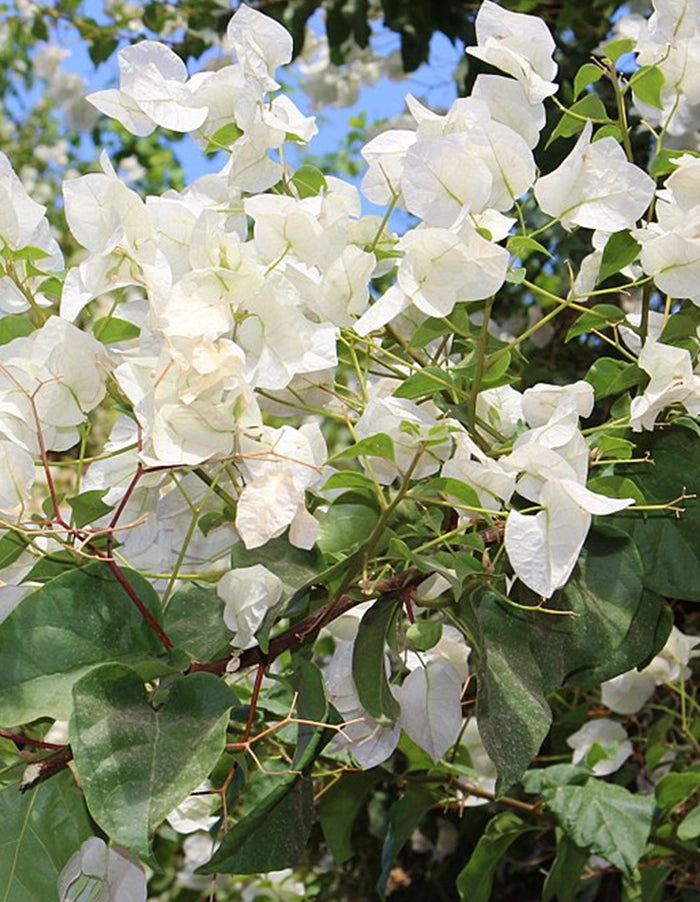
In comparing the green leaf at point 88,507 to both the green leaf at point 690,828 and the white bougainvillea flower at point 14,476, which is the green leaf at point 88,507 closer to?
the white bougainvillea flower at point 14,476

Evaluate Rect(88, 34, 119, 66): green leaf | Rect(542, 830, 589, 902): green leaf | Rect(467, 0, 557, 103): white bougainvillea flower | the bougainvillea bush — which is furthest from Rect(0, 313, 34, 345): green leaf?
Rect(88, 34, 119, 66): green leaf

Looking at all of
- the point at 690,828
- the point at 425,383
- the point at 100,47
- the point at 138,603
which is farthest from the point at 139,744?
the point at 100,47

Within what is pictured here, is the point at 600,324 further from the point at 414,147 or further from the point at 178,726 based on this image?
the point at 178,726

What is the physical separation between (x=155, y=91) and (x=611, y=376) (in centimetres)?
22

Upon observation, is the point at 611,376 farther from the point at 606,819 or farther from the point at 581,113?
the point at 606,819

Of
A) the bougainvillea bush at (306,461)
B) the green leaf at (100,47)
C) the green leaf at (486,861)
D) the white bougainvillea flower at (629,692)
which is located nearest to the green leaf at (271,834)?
the bougainvillea bush at (306,461)

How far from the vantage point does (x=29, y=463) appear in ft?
1.53

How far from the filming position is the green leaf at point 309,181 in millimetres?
553

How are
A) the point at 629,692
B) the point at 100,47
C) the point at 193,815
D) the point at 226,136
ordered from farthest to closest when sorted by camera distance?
the point at 100,47 < the point at 629,692 < the point at 193,815 < the point at 226,136

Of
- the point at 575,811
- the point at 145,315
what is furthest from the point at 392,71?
the point at 145,315

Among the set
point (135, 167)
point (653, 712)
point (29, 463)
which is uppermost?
point (29, 463)

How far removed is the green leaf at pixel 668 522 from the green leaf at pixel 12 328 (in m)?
0.25

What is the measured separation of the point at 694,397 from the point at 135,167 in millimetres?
3497

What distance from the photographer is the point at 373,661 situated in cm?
47
